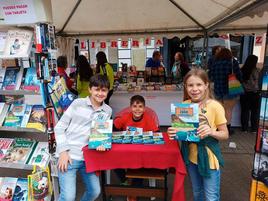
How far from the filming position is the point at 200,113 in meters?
1.80

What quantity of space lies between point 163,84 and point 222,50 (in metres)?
1.51

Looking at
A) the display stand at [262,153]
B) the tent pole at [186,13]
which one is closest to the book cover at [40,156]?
the display stand at [262,153]

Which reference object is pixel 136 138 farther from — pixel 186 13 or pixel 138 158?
pixel 186 13

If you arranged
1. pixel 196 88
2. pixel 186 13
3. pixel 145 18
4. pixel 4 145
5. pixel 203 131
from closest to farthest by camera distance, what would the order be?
1. pixel 203 131
2. pixel 196 88
3. pixel 4 145
4. pixel 186 13
5. pixel 145 18

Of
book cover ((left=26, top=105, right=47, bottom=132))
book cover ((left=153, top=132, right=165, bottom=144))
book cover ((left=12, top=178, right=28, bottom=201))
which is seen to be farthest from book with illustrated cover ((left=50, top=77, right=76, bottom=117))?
book cover ((left=153, top=132, right=165, bottom=144))

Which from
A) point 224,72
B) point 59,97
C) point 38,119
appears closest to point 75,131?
point 59,97

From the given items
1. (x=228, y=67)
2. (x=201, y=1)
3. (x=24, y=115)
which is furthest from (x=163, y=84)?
(x=24, y=115)

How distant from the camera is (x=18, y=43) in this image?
230cm

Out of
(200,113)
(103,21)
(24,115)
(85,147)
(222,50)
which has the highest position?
(103,21)

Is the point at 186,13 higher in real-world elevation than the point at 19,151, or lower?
higher

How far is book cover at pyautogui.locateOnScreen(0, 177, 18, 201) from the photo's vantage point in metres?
2.47

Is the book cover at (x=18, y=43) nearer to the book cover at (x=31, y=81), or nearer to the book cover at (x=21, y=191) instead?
the book cover at (x=31, y=81)

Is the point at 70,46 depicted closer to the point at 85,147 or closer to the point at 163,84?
the point at 163,84

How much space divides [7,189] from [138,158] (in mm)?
1515
